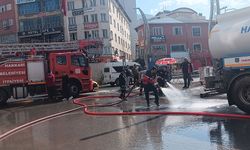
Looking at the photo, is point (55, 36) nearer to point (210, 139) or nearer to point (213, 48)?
point (213, 48)

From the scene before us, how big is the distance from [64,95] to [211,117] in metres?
11.6

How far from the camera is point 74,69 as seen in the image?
20.9 meters

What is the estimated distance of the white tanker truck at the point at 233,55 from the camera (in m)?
10.8

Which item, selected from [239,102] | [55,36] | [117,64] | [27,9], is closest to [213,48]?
[239,102]

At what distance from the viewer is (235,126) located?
910cm

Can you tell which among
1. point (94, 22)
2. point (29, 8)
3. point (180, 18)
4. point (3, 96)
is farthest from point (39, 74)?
point (180, 18)

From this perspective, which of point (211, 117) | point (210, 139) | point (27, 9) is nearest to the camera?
point (210, 139)

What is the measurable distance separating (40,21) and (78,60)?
1844 inches

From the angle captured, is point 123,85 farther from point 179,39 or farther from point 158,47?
point 179,39

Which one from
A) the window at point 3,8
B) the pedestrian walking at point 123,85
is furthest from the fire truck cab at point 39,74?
the window at point 3,8

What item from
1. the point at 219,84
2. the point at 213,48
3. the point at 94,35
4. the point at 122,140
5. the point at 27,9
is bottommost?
the point at 122,140

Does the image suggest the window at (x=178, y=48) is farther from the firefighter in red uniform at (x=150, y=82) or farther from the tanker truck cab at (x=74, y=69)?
the firefighter in red uniform at (x=150, y=82)

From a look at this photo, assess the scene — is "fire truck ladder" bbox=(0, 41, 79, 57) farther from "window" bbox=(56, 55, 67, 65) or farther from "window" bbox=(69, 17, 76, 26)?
"window" bbox=(69, 17, 76, 26)

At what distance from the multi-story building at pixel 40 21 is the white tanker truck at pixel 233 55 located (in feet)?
175
